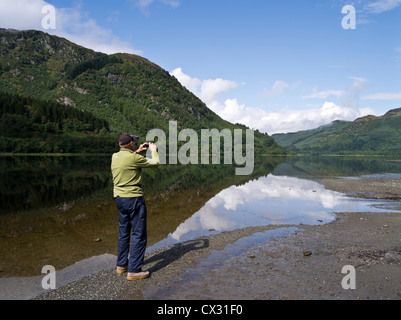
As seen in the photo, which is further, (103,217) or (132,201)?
(103,217)

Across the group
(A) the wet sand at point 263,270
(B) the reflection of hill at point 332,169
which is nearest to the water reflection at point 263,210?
(A) the wet sand at point 263,270

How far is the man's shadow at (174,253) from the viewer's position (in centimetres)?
1038

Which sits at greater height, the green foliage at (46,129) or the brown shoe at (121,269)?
the green foliage at (46,129)

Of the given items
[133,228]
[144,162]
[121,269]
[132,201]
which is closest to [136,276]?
[121,269]

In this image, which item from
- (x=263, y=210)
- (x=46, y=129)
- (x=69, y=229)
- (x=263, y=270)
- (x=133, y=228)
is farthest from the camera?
(x=46, y=129)

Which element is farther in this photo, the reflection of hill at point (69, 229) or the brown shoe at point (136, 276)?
the reflection of hill at point (69, 229)

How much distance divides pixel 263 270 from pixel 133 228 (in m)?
4.70

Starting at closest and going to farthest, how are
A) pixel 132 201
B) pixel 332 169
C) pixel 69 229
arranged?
pixel 132 201, pixel 69 229, pixel 332 169

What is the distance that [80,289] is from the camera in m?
8.19

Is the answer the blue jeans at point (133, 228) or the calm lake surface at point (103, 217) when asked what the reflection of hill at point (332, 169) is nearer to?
the calm lake surface at point (103, 217)

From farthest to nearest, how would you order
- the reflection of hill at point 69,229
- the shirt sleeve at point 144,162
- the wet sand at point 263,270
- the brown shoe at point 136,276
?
the reflection of hill at point 69,229
the shirt sleeve at point 144,162
the brown shoe at point 136,276
the wet sand at point 263,270

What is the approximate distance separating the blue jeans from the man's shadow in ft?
3.41

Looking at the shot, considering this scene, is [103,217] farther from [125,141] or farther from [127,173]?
[125,141]

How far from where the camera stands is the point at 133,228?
9.19 metres
